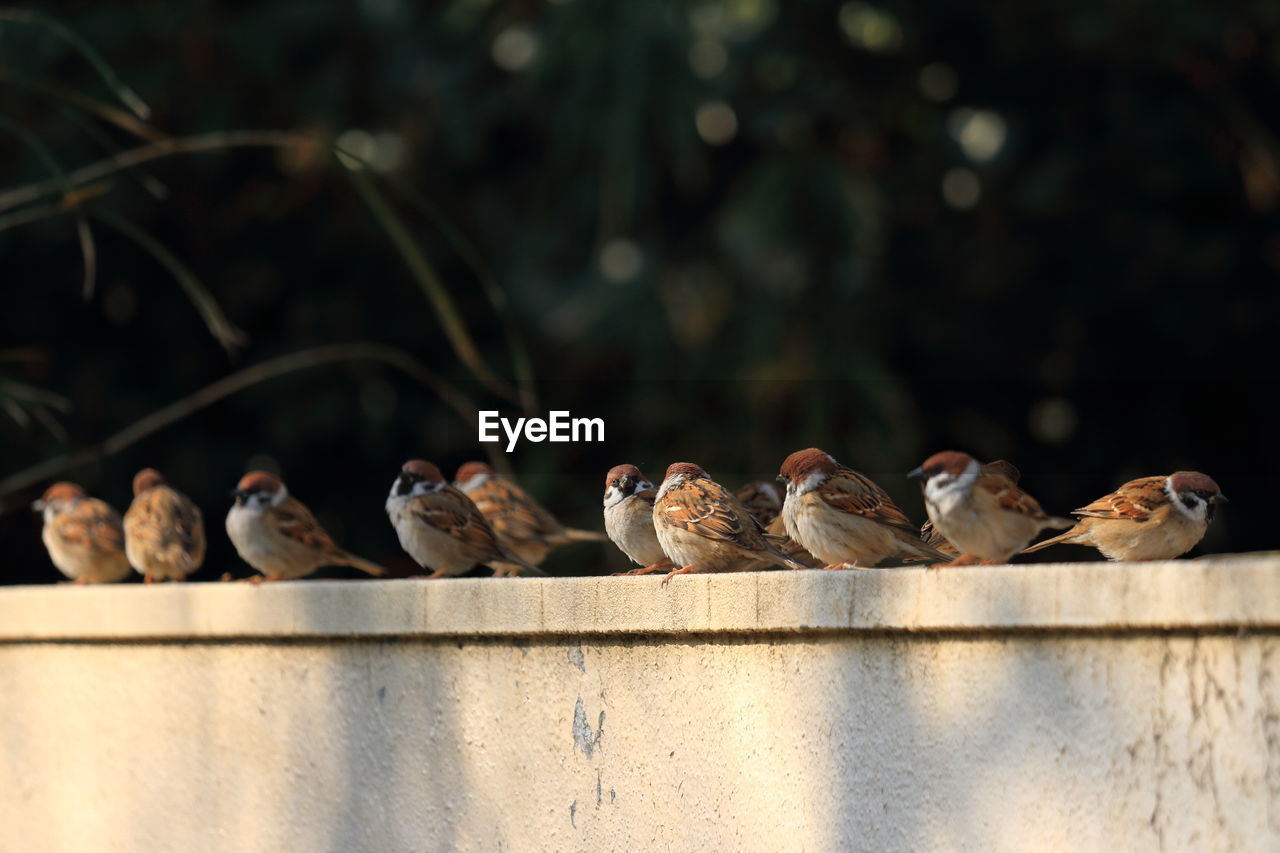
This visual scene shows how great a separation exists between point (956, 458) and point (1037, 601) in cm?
72

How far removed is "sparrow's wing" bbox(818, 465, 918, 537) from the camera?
3664mm

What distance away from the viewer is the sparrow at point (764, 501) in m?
4.61

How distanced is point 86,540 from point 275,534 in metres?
0.71

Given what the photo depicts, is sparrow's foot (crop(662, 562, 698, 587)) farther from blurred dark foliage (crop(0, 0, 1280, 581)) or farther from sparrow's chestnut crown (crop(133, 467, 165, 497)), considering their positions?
blurred dark foliage (crop(0, 0, 1280, 581))

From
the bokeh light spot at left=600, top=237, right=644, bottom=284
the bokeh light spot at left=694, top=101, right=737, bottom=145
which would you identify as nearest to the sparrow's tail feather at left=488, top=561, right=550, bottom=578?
→ the bokeh light spot at left=600, top=237, right=644, bottom=284

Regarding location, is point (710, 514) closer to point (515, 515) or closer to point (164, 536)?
point (515, 515)

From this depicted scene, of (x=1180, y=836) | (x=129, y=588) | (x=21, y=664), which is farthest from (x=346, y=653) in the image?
(x=1180, y=836)

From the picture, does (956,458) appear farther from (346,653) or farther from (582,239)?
(582,239)

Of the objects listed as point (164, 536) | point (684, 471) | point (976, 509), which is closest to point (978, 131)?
point (164, 536)

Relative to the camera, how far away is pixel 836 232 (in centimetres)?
1128

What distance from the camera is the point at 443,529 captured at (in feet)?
16.0

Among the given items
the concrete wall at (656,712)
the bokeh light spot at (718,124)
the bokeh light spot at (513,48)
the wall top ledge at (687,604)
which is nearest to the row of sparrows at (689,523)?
the wall top ledge at (687,604)

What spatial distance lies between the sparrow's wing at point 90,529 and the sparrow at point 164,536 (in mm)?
157

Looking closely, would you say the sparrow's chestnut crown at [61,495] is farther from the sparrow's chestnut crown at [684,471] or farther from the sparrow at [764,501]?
the sparrow's chestnut crown at [684,471]
